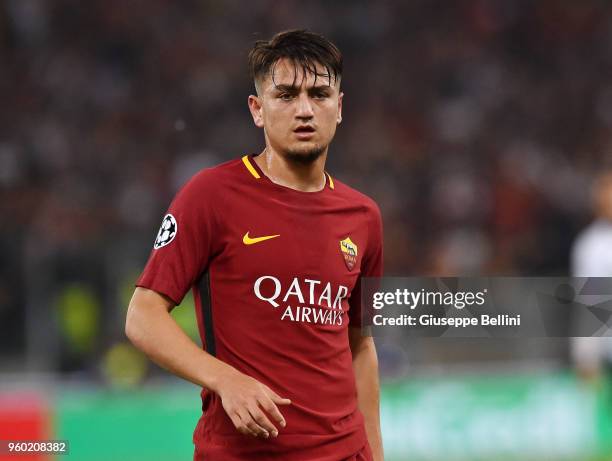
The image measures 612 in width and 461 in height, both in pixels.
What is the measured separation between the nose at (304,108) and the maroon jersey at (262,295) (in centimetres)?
21

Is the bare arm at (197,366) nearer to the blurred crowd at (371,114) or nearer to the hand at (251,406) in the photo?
the hand at (251,406)

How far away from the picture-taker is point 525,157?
1162 cm

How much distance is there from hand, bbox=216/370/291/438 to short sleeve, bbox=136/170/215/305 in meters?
0.34

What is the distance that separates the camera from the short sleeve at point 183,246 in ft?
9.05

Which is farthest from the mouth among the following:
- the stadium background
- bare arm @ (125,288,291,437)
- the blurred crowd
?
the blurred crowd

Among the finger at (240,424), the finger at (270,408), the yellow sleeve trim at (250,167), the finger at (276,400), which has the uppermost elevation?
the yellow sleeve trim at (250,167)

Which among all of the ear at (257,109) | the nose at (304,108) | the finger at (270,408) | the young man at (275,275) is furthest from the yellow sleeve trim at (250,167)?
the finger at (270,408)

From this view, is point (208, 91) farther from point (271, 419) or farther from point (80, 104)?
point (271, 419)

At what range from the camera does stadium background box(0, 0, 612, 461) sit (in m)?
6.82

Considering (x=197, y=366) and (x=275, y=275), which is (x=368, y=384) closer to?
(x=275, y=275)

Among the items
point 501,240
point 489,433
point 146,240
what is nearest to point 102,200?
point 146,240

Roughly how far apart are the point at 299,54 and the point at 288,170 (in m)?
0.32

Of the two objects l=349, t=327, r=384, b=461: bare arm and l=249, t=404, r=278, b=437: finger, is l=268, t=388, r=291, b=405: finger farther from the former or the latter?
l=349, t=327, r=384, b=461: bare arm

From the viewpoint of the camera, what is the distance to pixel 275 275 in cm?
286
